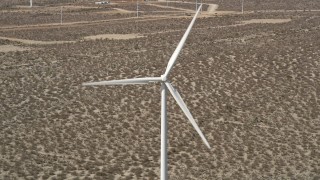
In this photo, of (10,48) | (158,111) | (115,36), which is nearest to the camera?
(158,111)

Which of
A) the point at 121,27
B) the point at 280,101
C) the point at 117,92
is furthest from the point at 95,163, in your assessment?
the point at 121,27

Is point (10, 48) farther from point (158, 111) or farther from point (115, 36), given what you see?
point (158, 111)

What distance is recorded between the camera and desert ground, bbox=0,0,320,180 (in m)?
21.9

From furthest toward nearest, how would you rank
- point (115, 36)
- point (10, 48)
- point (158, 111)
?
point (115, 36) → point (10, 48) → point (158, 111)

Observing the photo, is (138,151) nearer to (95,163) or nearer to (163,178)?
(95,163)

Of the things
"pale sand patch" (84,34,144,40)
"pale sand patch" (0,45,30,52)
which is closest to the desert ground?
"pale sand patch" (0,45,30,52)

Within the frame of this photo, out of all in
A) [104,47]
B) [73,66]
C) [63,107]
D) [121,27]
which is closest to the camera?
[63,107]

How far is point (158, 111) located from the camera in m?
28.6

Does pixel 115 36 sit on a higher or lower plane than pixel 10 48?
higher

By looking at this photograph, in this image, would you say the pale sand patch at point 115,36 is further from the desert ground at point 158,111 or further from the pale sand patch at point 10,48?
the pale sand patch at point 10,48

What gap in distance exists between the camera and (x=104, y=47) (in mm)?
47781

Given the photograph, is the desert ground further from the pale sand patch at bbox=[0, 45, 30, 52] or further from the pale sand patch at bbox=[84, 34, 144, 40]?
the pale sand patch at bbox=[84, 34, 144, 40]

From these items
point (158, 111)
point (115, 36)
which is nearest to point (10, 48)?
point (115, 36)

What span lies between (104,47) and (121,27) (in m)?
20.6
